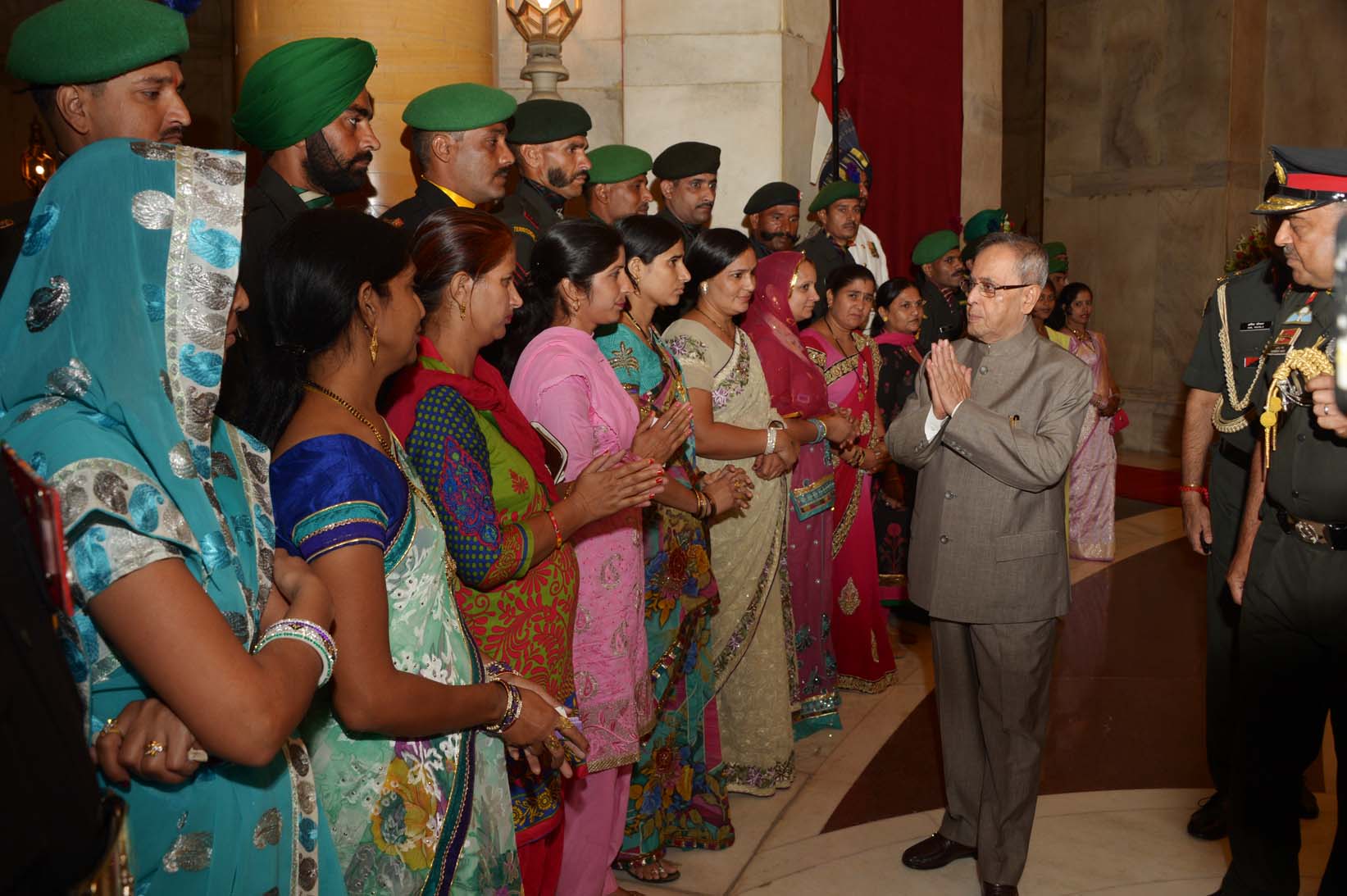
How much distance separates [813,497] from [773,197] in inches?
62.5

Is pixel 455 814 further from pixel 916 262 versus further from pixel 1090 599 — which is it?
pixel 916 262

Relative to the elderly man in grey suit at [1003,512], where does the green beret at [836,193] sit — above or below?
above

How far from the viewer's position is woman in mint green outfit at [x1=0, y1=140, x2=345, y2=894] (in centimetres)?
117

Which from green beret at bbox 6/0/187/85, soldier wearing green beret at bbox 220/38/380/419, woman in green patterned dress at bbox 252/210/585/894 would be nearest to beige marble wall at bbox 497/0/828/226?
soldier wearing green beret at bbox 220/38/380/419

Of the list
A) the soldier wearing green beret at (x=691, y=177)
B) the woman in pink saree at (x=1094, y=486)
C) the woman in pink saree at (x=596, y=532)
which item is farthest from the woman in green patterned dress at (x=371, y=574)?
the woman in pink saree at (x=1094, y=486)

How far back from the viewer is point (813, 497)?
4.21 meters

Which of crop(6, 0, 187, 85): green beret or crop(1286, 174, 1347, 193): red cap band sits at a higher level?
crop(6, 0, 187, 85): green beret

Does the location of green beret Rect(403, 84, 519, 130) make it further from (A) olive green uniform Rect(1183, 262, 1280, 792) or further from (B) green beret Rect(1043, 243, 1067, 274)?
(B) green beret Rect(1043, 243, 1067, 274)

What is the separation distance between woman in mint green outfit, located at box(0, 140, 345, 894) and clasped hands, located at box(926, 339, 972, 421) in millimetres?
1851

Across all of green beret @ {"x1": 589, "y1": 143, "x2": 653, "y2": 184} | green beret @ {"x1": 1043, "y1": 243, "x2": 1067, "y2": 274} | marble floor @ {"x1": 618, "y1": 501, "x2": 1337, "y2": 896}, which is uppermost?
green beret @ {"x1": 589, "y1": 143, "x2": 653, "y2": 184}

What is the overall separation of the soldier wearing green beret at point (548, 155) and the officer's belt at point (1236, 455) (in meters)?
2.17

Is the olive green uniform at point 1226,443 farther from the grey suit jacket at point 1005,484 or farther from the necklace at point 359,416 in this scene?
the necklace at point 359,416

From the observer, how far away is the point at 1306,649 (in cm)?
256

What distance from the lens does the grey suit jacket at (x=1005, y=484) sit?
2789mm
